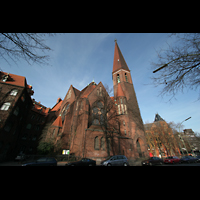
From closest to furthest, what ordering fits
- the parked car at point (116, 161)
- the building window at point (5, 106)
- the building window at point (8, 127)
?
the parked car at point (116, 161) < the building window at point (8, 127) < the building window at point (5, 106)

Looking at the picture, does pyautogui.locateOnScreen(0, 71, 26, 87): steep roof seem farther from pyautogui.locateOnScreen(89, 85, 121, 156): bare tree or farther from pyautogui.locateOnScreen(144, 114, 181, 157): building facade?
pyautogui.locateOnScreen(144, 114, 181, 157): building facade

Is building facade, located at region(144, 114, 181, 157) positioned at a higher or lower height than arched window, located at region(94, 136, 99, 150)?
higher

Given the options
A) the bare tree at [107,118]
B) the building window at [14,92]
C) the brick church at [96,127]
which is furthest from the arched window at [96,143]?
the building window at [14,92]

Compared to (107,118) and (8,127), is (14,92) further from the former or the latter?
(107,118)

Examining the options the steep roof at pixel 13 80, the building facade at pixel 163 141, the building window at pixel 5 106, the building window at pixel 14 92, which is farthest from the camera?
the building facade at pixel 163 141

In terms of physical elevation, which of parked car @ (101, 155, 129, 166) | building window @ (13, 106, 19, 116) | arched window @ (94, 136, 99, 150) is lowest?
parked car @ (101, 155, 129, 166)

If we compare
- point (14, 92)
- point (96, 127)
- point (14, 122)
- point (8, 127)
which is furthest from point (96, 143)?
point (14, 92)

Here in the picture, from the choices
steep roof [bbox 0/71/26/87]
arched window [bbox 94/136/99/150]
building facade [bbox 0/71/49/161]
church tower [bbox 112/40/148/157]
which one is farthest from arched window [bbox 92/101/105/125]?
steep roof [bbox 0/71/26/87]

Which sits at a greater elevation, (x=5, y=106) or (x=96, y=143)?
(x=5, y=106)

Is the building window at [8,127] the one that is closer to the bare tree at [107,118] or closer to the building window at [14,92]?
the building window at [14,92]

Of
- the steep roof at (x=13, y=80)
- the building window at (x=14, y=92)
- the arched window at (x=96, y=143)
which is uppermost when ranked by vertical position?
the steep roof at (x=13, y=80)

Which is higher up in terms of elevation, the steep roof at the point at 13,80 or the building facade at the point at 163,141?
the steep roof at the point at 13,80

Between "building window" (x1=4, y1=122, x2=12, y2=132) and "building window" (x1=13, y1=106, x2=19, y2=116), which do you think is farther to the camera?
"building window" (x1=13, y1=106, x2=19, y2=116)
